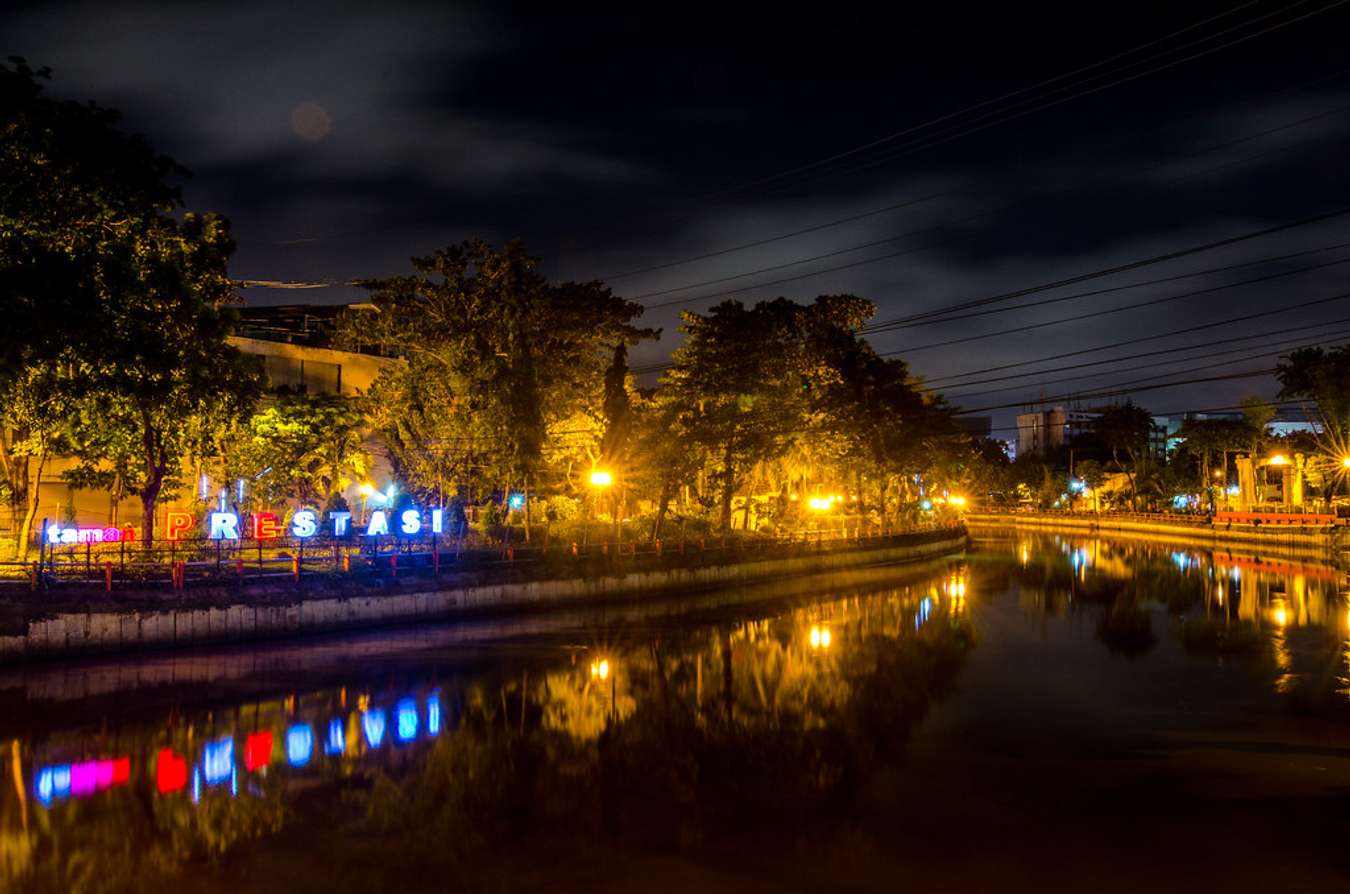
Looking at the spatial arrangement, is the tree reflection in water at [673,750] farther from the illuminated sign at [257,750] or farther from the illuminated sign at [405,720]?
the illuminated sign at [257,750]

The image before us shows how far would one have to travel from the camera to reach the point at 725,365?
52.4m

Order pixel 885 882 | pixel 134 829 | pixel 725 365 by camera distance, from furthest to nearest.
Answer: pixel 725 365, pixel 134 829, pixel 885 882

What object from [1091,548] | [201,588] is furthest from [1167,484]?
[201,588]

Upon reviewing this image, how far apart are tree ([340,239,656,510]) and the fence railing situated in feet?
12.6

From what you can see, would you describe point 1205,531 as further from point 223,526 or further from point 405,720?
point 405,720

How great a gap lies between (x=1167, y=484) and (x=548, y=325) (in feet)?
345

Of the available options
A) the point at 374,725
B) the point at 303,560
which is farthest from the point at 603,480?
the point at 374,725

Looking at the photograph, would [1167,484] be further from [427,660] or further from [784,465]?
[427,660]

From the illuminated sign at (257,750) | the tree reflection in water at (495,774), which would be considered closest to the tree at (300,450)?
the tree reflection in water at (495,774)

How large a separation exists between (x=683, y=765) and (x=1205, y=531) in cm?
8753

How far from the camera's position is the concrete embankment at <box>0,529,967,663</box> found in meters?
24.5

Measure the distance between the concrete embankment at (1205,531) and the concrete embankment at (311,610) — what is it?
48.7 metres

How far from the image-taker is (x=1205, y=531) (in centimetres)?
9000

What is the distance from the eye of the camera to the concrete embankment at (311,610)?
24500mm
